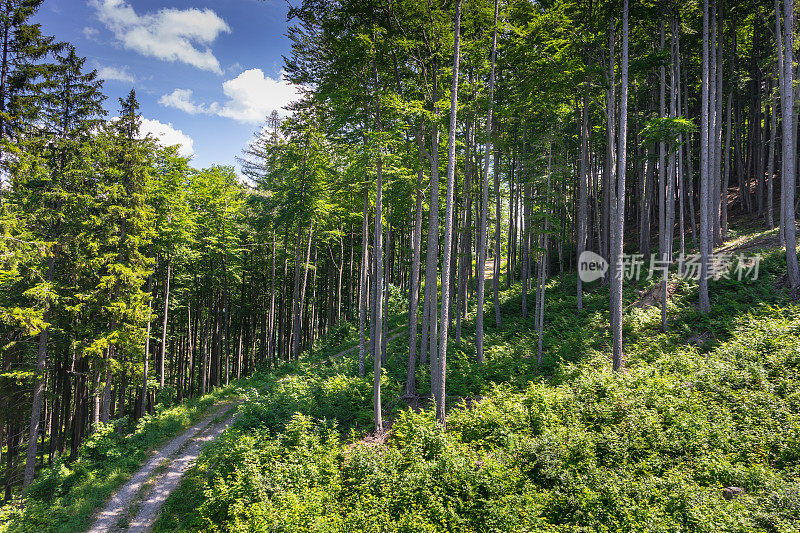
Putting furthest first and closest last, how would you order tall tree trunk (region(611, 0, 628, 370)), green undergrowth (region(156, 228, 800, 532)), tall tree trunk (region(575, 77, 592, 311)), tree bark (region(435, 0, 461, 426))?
1. tall tree trunk (region(575, 77, 592, 311))
2. tall tree trunk (region(611, 0, 628, 370))
3. tree bark (region(435, 0, 461, 426))
4. green undergrowth (region(156, 228, 800, 532))

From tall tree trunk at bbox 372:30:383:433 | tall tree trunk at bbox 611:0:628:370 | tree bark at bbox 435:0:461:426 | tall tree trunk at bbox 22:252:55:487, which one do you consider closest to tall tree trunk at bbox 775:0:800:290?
tall tree trunk at bbox 611:0:628:370

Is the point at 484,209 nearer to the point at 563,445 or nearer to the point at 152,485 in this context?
the point at 563,445

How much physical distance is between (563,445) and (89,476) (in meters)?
15.6

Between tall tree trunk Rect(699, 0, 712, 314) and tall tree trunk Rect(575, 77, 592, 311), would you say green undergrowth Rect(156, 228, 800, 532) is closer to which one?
tall tree trunk Rect(699, 0, 712, 314)

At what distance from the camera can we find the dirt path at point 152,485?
33.9ft

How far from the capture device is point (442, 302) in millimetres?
9930

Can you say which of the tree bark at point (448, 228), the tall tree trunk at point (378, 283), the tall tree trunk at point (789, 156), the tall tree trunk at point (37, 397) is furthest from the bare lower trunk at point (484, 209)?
the tall tree trunk at point (37, 397)

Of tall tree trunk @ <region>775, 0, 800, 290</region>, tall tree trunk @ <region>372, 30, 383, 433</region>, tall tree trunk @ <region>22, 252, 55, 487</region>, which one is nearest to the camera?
tall tree trunk @ <region>372, 30, 383, 433</region>

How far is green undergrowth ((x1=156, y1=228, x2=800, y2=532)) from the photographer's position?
19.9 feet

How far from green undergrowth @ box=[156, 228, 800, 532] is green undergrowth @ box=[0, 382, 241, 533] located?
286 cm

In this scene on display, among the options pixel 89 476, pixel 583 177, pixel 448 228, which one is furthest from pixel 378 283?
pixel 89 476

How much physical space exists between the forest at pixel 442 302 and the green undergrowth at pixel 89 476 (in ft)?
0.30

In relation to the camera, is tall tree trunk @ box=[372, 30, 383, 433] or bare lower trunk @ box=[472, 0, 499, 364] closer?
tall tree trunk @ box=[372, 30, 383, 433]

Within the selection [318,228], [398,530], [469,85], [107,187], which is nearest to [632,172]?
[469,85]
